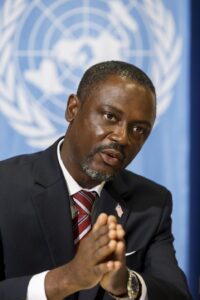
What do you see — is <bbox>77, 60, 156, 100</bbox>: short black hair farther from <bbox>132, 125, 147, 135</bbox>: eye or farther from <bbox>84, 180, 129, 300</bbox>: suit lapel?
<bbox>84, 180, 129, 300</bbox>: suit lapel

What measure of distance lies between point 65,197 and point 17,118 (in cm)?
89

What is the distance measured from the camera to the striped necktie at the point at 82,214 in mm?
1463

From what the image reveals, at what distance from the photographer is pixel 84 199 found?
1513 mm

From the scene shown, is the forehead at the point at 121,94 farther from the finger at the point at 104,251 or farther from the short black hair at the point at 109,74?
the finger at the point at 104,251

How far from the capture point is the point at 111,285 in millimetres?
1217

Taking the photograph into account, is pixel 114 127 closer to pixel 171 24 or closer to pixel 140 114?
pixel 140 114

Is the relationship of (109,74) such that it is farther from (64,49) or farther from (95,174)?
(64,49)

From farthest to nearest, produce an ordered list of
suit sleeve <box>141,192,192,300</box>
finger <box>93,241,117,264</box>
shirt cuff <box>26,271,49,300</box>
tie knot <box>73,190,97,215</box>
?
tie knot <box>73,190,97,215</box> → suit sleeve <box>141,192,192,300</box> → shirt cuff <box>26,271,49,300</box> → finger <box>93,241,117,264</box>

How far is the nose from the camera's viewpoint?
137 cm

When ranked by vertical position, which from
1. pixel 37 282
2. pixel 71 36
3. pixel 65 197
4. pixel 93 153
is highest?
pixel 71 36

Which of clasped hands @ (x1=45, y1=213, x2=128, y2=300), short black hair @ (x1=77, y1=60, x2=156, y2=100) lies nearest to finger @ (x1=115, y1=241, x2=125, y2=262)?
clasped hands @ (x1=45, y1=213, x2=128, y2=300)

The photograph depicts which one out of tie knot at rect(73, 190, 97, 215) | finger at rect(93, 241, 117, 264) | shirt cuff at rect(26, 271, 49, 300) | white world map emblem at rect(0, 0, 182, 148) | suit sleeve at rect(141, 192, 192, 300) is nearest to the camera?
finger at rect(93, 241, 117, 264)

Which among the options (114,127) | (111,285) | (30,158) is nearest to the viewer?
(111,285)

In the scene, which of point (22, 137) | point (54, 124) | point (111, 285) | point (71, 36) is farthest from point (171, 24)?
point (111, 285)
